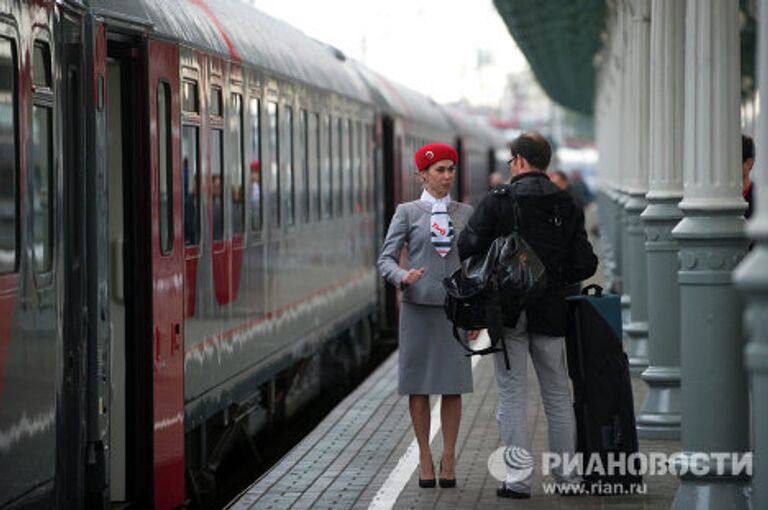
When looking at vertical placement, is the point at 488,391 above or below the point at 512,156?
below

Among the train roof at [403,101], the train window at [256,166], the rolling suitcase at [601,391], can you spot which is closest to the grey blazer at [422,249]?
the rolling suitcase at [601,391]

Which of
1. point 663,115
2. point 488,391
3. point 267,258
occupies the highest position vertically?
point 663,115

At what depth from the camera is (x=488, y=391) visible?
1666cm

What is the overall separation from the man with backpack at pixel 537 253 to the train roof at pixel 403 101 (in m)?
13.5

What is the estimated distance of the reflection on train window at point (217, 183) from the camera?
12031 mm

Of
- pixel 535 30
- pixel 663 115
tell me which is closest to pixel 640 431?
pixel 663 115

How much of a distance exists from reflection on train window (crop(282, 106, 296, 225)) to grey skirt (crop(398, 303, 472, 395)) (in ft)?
16.6

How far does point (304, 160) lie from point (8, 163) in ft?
31.2

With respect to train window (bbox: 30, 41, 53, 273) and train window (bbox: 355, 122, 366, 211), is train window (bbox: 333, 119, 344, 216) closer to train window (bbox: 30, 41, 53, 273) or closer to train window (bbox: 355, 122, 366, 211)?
train window (bbox: 355, 122, 366, 211)

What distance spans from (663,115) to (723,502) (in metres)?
4.44

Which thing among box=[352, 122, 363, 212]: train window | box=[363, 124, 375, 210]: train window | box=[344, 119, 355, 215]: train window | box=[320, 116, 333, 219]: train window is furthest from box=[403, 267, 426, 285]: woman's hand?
box=[363, 124, 375, 210]: train window

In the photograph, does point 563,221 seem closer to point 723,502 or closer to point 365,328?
point 723,502

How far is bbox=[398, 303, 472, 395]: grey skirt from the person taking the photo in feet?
34.9

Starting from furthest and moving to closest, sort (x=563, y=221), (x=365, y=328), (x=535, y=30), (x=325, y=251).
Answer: (x=535, y=30), (x=365, y=328), (x=325, y=251), (x=563, y=221)
